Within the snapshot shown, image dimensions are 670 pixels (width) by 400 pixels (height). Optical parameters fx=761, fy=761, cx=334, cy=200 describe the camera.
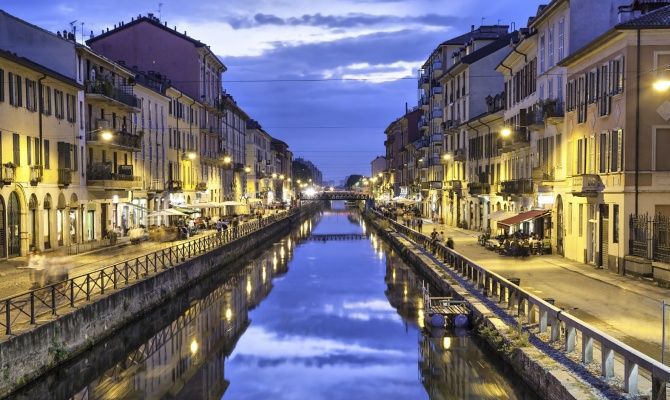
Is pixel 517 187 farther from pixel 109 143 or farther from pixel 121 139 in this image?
pixel 121 139

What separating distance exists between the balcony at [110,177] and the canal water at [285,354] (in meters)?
11.1

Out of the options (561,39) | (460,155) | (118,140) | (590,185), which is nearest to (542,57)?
(561,39)

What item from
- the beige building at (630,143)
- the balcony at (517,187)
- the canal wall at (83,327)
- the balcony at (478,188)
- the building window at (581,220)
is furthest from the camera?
the balcony at (478,188)

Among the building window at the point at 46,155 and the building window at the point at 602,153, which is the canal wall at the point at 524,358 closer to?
the building window at the point at 602,153

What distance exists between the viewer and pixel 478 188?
194ft

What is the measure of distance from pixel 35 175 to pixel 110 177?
1043 cm

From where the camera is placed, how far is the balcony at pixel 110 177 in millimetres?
46219

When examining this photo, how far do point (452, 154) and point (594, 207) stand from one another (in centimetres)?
4068

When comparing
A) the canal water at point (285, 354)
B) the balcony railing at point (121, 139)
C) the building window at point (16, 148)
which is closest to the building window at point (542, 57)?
the canal water at point (285, 354)

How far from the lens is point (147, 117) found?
58938 millimetres

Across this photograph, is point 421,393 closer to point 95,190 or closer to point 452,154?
point 95,190

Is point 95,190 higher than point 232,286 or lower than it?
higher

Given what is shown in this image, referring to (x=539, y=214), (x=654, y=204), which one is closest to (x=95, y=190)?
(x=539, y=214)

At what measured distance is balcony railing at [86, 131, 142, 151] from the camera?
46.5m
